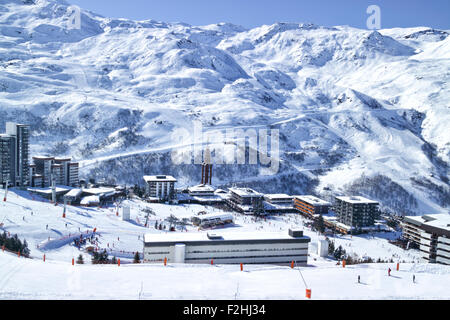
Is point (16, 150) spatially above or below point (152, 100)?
below

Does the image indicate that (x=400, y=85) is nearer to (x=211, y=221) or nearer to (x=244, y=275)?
(x=211, y=221)

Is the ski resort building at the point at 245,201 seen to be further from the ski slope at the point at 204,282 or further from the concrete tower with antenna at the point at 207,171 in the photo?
the ski slope at the point at 204,282

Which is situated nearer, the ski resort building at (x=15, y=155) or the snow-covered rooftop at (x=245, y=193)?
the ski resort building at (x=15, y=155)

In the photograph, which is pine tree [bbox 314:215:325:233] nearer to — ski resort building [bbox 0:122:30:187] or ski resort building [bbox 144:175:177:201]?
ski resort building [bbox 144:175:177:201]

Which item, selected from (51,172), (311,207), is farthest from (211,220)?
(51,172)

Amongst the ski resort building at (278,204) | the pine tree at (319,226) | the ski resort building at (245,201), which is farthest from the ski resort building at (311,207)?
the ski resort building at (245,201)

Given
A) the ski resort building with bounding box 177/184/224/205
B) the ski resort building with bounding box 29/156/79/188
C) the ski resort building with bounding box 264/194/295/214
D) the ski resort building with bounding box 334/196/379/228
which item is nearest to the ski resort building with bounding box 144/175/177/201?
the ski resort building with bounding box 177/184/224/205
